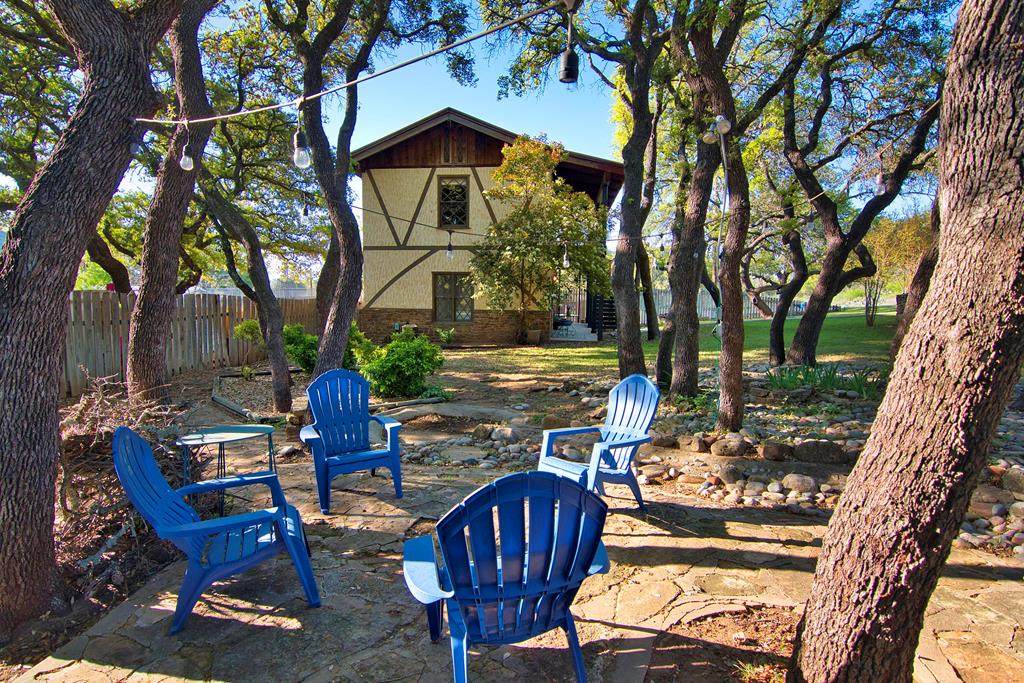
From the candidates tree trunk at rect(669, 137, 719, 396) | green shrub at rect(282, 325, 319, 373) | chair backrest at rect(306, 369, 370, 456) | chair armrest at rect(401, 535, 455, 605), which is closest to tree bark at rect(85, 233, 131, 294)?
green shrub at rect(282, 325, 319, 373)

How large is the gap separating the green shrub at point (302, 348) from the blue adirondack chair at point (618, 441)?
26.2 ft

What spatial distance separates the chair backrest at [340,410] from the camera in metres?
4.51

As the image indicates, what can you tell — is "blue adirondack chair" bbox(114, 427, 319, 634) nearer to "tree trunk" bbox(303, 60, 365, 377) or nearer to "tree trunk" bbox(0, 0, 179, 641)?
"tree trunk" bbox(0, 0, 179, 641)

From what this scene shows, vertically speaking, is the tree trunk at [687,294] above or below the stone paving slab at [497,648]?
above

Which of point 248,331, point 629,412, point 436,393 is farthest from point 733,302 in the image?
point 248,331

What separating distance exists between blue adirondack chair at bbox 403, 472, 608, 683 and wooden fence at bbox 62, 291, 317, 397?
6.15 meters

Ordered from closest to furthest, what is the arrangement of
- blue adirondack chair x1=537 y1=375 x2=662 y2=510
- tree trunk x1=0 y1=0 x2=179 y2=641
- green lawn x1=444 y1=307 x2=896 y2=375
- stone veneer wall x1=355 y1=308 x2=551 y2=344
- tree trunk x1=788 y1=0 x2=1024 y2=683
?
tree trunk x1=788 y1=0 x2=1024 y2=683 < tree trunk x1=0 y1=0 x2=179 y2=641 < blue adirondack chair x1=537 y1=375 x2=662 y2=510 < green lawn x1=444 y1=307 x2=896 y2=375 < stone veneer wall x1=355 y1=308 x2=551 y2=344

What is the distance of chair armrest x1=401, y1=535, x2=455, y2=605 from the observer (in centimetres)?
204

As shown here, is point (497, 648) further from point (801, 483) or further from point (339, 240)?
point (339, 240)

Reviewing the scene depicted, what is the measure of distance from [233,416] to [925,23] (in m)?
11.4

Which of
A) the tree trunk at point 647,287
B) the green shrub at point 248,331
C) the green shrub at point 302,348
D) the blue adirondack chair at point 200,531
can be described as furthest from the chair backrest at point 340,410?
the tree trunk at point 647,287

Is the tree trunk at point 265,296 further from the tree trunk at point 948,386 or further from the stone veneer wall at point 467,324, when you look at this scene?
the stone veneer wall at point 467,324

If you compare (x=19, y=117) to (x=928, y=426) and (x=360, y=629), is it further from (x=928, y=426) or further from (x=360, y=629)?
(x=928, y=426)

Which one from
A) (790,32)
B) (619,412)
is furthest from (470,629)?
(790,32)
